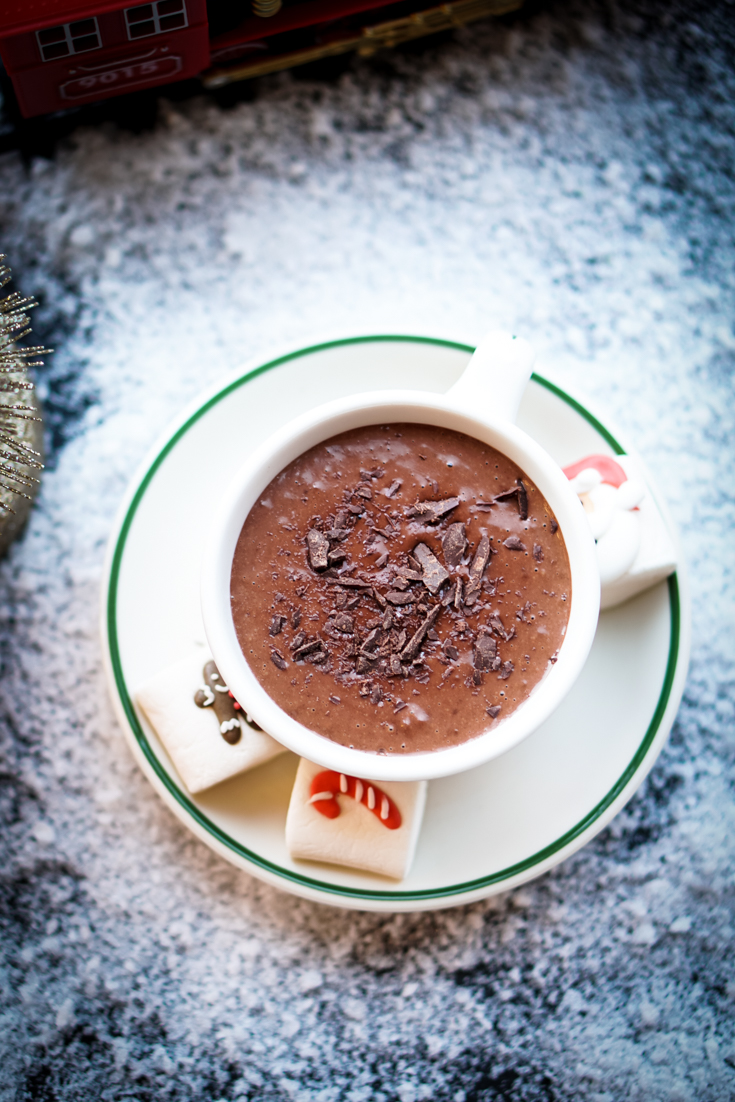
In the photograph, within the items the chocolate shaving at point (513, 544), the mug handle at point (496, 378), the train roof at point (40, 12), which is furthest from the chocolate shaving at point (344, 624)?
the train roof at point (40, 12)

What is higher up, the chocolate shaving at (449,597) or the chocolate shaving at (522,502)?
the chocolate shaving at (522,502)

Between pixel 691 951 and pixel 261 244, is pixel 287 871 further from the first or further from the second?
pixel 261 244

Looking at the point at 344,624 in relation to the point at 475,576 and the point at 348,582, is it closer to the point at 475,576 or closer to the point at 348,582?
the point at 348,582

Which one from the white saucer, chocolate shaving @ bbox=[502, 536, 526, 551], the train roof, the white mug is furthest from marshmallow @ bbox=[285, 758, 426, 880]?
the train roof

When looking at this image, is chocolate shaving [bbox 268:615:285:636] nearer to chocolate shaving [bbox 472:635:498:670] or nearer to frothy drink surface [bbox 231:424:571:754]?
frothy drink surface [bbox 231:424:571:754]

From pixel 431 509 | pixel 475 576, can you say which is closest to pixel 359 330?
pixel 431 509

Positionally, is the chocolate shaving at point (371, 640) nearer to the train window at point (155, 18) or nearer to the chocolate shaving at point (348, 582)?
the chocolate shaving at point (348, 582)
